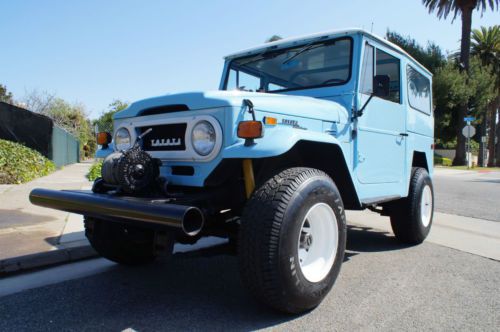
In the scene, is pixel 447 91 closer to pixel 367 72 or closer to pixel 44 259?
pixel 367 72

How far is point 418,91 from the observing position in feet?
17.7

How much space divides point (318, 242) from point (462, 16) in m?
29.4

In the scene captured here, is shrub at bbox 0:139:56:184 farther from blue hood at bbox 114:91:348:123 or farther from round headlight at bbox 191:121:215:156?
round headlight at bbox 191:121:215:156

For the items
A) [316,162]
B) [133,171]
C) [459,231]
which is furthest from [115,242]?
→ [459,231]

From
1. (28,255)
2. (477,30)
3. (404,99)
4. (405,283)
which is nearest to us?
(405,283)

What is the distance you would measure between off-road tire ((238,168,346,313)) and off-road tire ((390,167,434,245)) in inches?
97.9

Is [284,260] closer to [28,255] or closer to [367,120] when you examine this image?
[367,120]

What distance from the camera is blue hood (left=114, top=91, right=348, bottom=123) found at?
2867 millimetres

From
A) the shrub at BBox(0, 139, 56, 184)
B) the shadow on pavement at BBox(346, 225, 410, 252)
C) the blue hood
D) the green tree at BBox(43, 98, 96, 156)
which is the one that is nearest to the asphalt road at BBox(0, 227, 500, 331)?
the shadow on pavement at BBox(346, 225, 410, 252)

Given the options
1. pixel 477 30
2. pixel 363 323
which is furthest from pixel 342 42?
pixel 477 30

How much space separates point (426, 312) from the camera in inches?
116

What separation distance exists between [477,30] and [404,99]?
37686 millimetres

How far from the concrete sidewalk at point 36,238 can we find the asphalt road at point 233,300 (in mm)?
284

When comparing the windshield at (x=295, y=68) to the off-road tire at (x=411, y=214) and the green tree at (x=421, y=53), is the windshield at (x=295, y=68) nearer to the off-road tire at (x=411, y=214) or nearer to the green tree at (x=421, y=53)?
the off-road tire at (x=411, y=214)
